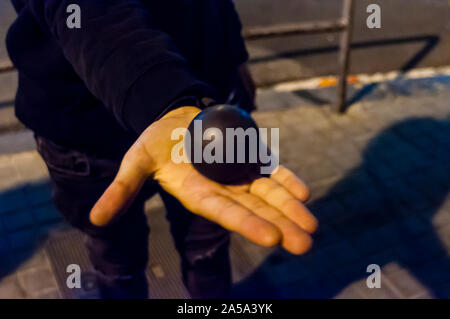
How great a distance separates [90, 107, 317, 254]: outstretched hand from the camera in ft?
3.64

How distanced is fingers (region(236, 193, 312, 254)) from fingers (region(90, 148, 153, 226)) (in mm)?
291

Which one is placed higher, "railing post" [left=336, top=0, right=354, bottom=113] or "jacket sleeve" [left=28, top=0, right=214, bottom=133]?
"jacket sleeve" [left=28, top=0, right=214, bottom=133]

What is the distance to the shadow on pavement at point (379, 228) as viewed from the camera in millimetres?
2623

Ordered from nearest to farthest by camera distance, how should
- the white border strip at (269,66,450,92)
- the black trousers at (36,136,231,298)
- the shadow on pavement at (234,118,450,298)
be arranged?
1. the black trousers at (36,136,231,298)
2. the shadow on pavement at (234,118,450,298)
3. the white border strip at (269,66,450,92)

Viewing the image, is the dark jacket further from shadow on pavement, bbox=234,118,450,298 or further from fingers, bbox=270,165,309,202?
shadow on pavement, bbox=234,118,450,298

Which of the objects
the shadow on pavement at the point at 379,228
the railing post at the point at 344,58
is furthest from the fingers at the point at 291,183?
the railing post at the point at 344,58

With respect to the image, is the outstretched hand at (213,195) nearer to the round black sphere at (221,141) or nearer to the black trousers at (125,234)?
the round black sphere at (221,141)

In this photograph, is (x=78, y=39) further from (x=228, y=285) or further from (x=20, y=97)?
(x=228, y=285)

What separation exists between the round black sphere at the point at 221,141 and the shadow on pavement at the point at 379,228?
58.8 inches

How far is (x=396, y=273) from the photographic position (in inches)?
105

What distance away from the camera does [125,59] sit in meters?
1.24

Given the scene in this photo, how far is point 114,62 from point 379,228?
232 centimetres

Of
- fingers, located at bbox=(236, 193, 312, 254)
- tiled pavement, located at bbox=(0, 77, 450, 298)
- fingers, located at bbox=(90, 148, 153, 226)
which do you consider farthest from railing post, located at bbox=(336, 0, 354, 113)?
fingers, located at bbox=(90, 148, 153, 226)
